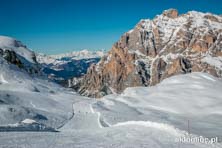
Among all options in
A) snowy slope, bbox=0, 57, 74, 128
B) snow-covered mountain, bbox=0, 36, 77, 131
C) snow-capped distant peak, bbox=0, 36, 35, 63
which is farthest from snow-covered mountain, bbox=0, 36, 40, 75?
snowy slope, bbox=0, 57, 74, 128

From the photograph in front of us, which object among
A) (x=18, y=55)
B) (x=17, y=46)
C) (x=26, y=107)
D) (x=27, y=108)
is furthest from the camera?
(x=17, y=46)

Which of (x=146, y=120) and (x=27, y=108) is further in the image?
(x=27, y=108)

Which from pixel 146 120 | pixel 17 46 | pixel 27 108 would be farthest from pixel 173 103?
pixel 17 46

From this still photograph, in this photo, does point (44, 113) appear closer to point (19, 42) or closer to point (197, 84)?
point (197, 84)

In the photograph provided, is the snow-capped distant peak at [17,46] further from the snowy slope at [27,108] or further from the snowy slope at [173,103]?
the snowy slope at [173,103]

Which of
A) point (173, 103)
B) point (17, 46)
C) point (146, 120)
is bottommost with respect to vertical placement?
point (146, 120)

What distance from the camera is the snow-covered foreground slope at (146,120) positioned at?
25594mm

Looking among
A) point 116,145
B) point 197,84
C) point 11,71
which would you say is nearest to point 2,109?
point 116,145

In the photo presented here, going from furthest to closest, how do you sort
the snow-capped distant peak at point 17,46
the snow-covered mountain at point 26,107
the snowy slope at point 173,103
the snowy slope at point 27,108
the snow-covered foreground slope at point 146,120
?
the snow-capped distant peak at point 17,46
the snowy slope at point 173,103
the snowy slope at point 27,108
the snow-covered mountain at point 26,107
the snow-covered foreground slope at point 146,120

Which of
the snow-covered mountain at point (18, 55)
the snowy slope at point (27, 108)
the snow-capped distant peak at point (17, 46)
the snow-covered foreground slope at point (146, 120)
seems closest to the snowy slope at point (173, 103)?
the snow-covered foreground slope at point (146, 120)

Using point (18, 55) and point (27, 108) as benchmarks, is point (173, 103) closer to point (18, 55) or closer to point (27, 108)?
point (27, 108)

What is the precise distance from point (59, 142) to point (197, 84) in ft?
210

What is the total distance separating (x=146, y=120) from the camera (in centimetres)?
5188

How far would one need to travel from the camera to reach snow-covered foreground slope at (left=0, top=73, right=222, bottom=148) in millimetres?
25594
